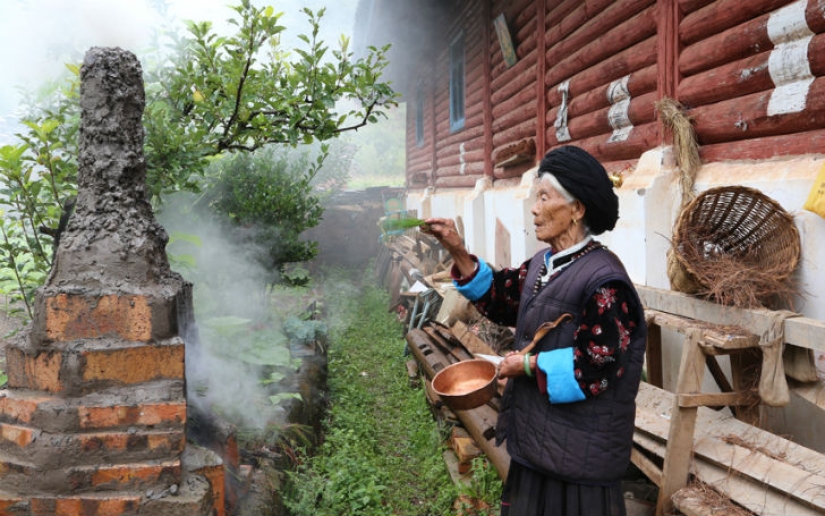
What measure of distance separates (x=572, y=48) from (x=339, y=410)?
4723 millimetres

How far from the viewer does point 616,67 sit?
209 inches

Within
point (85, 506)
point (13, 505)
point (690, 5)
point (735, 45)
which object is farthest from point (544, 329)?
point (690, 5)

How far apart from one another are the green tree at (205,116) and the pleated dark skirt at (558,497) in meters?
2.53

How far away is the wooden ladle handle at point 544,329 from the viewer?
2.02m

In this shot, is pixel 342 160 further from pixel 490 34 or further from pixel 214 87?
pixel 214 87

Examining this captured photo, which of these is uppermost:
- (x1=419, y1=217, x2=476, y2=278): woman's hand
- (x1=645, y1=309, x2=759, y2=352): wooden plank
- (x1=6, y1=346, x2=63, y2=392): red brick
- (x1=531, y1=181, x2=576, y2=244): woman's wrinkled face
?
(x1=531, y1=181, x2=576, y2=244): woman's wrinkled face

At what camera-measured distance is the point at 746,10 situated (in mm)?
3664

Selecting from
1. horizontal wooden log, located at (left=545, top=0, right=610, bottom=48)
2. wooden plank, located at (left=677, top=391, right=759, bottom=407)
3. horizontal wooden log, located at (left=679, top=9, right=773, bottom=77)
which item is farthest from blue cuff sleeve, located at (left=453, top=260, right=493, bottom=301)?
horizontal wooden log, located at (left=545, top=0, right=610, bottom=48)

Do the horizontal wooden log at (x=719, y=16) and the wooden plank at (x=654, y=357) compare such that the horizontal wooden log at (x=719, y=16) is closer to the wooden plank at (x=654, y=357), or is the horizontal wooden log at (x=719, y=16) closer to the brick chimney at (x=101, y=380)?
the wooden plank at (x=654, y=357)

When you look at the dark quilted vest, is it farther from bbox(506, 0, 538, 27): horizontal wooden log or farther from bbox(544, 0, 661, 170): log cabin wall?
bbox(506, 0, 538, 27): horizontal wooden log

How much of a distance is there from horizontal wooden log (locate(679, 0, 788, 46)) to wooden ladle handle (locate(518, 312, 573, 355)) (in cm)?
279

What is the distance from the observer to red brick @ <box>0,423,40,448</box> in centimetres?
207

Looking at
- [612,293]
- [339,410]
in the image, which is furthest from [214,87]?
[339,410]

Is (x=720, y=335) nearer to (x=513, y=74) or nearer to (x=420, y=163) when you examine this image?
(x=513, y=74)
